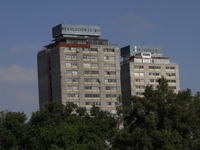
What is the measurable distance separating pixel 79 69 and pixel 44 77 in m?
11.4

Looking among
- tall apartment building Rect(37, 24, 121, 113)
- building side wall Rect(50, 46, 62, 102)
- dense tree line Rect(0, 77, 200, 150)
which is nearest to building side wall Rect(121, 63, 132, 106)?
tall apartment building Rect(37, 24, 121, 113)

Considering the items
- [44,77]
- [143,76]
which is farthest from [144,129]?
[143,76]

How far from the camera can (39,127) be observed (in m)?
109

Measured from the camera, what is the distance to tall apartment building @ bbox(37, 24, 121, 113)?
17950 cm

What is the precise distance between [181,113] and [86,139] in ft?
63.4

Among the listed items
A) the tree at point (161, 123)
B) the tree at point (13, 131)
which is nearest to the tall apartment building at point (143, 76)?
the tree at point (13, 131)

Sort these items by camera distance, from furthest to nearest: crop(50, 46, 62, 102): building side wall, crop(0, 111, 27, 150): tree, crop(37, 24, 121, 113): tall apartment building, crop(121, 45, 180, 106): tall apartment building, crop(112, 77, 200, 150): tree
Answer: crop(121, 45, 180, 106): tall apartment building < crop(37, 24, 121, 113): tall apartment building < crop(50, 46, 62, 102): building side wall < crop(0, 111, 27, 150): tree < crop(112, 77, 200, 150): tree

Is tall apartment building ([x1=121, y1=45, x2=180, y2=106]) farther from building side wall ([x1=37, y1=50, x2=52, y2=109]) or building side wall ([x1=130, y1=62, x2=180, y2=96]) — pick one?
building side wall ([x1=37, y1=50, x2=52, y2=109])

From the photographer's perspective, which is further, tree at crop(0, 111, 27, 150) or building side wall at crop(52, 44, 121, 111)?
building side wall at crop(52, 44, 121, 111)

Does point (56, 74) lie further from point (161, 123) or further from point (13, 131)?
point (161, 123)

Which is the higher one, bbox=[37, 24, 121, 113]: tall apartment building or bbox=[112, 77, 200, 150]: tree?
bbox=[37, 24, 121, 113]: tall apartment building

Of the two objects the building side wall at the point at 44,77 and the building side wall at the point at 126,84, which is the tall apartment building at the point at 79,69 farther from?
the building side wall at the point at 126,84

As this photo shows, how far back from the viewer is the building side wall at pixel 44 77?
183 m

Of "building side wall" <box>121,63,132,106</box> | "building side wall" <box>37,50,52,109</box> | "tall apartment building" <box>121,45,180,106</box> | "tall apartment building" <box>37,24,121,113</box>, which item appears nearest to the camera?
"tall apartment building" <box>37,24,121,113</box>
